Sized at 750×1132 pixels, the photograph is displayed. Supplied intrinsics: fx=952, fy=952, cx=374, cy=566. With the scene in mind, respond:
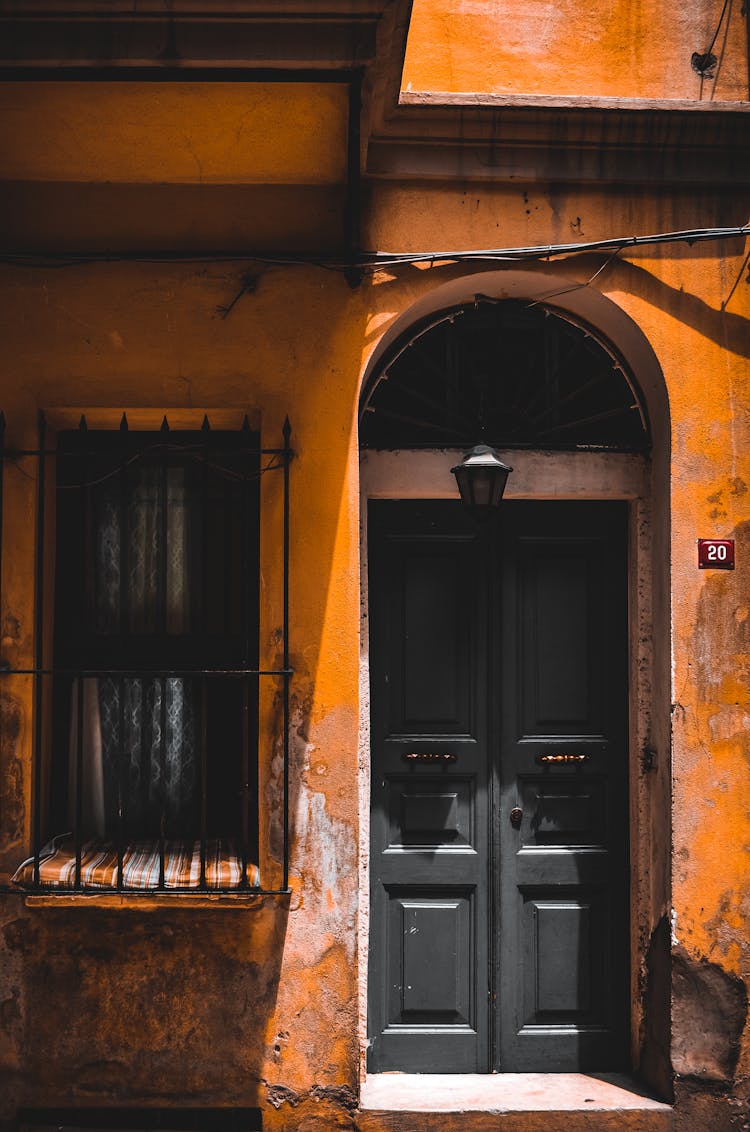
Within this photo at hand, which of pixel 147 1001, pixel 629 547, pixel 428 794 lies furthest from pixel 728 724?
pixel 147 1001

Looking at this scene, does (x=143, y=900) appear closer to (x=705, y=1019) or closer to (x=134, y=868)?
(x=134, y=868)

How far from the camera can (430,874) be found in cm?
457

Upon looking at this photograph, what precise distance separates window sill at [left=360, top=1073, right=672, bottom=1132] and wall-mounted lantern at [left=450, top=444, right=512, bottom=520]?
260 centimetres

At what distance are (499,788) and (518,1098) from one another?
4.43 ft

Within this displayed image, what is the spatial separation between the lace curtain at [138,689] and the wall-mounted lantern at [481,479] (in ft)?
4.46

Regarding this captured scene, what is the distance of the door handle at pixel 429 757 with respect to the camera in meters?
4.59

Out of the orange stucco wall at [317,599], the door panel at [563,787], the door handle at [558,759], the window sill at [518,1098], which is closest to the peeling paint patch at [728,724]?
the orange stucco wall at [317,599]

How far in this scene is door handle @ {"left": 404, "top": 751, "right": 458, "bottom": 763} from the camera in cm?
459

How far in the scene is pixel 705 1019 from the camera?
4199 millimetres

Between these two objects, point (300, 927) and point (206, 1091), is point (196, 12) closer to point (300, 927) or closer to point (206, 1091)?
point (300, 927)

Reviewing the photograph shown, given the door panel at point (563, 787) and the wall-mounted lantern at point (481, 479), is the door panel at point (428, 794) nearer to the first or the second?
the door panel at point (563, 787)

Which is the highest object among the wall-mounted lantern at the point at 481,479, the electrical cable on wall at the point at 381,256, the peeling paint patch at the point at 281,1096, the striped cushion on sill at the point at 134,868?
the electrical cable on wall at the point at 381,256

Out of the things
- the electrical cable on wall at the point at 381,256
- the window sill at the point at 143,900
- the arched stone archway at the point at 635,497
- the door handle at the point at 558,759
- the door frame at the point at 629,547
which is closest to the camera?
the window sill at the point at 143,900

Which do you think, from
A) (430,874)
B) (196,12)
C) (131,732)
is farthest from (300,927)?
(196,12)
